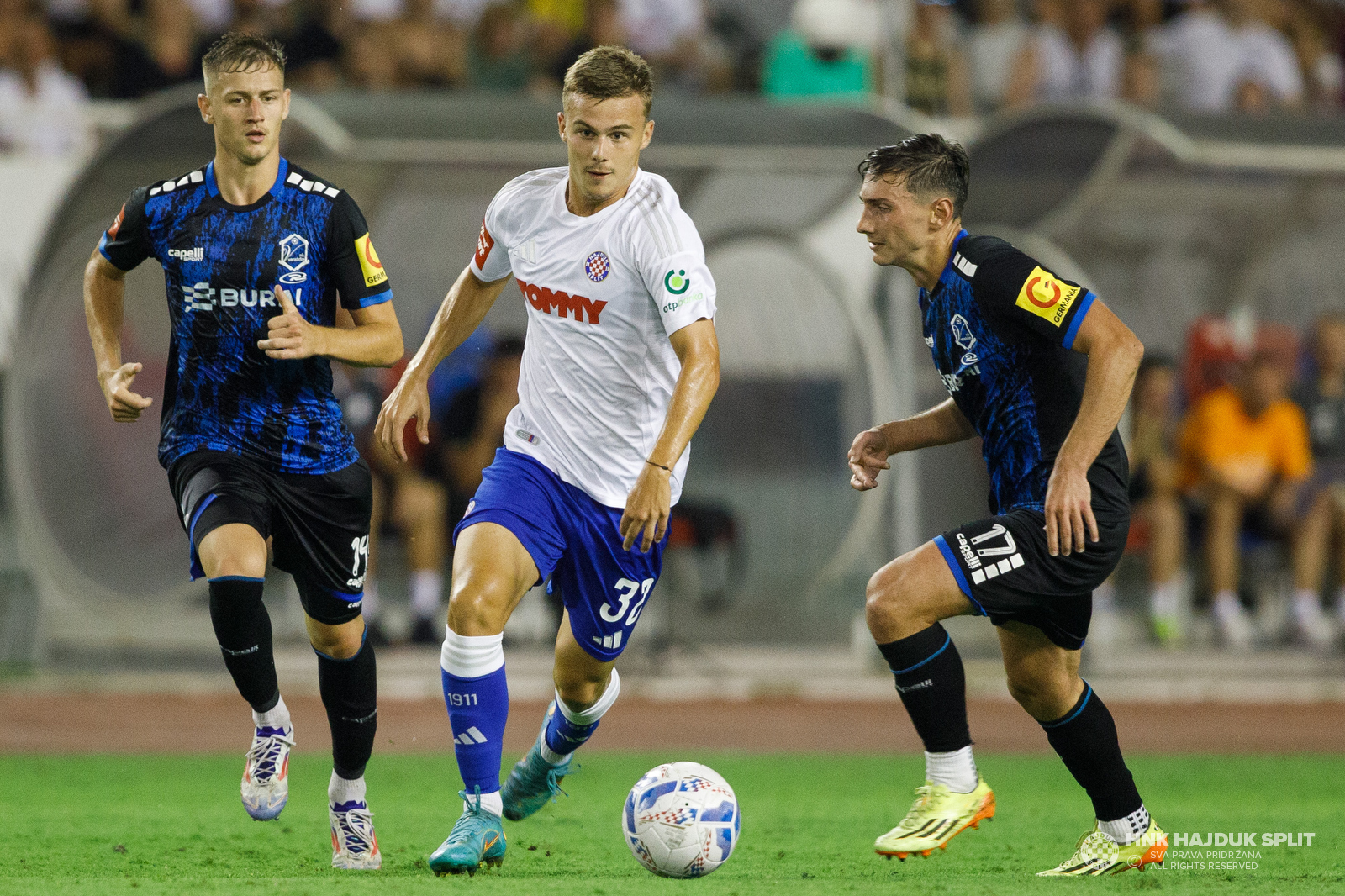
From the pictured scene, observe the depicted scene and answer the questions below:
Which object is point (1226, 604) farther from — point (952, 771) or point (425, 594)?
point (952, 771)

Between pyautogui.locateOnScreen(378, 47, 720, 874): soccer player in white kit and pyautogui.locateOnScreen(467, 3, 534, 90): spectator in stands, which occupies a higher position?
pyautogui.locateOnScreen(467, 3, 534, 90): spectator in stands

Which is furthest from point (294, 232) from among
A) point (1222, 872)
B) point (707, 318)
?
point (1222, 872)

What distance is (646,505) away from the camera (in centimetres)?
491

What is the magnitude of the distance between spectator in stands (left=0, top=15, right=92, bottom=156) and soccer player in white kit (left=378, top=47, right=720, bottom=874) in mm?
7297

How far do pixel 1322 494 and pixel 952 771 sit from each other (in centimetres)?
794

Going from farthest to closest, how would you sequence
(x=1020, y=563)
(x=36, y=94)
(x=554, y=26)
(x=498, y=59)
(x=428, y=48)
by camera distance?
Answer: 1. (x=554, y=26)
2. (x=498, y=59)
3. (x=428, y=48)
4. (x=36, y=94)
5. (x=1020, y=563)

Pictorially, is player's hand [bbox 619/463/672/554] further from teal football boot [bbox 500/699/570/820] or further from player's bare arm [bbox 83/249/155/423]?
player's bare arm [bbox 83/249/155/423]

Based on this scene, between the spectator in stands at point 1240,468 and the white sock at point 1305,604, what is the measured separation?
375 millimetres

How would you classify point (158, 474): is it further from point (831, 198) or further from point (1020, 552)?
point (1020, 552)

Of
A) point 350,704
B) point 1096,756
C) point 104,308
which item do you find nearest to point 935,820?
point 1096,756

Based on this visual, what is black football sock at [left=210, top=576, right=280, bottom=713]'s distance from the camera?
5.16 metres

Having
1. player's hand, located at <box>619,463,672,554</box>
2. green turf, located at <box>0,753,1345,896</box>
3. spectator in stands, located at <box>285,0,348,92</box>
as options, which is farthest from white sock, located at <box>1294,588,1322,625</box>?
player's hand, located at <box>619,463,672,554</box>

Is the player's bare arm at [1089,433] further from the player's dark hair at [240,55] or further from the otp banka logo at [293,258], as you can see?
the player's dark hair at [240,55]

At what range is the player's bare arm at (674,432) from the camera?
4.91 m
